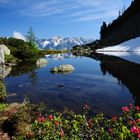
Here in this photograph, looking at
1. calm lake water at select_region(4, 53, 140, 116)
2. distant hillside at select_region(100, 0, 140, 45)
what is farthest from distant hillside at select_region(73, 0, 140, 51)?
calm lake water at select_region(4, 53, 140, 116)

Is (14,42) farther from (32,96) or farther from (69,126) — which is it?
(69,126)

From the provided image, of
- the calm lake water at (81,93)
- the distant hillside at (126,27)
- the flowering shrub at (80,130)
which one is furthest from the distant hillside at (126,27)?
the flowering shrub at (80,130)

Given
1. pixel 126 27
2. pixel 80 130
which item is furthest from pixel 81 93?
pixel 126 27

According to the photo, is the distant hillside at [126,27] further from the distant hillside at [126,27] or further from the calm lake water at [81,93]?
the calm lake water at [81,93]

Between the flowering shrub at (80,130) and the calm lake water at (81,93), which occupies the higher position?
the flowering shrub at (80,130)

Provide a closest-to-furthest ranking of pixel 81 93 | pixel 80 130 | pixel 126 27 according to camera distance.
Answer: pixel 80 130 < pixel 81 93 < pixel 126 27

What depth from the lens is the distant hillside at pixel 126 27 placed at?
15862 centimetres

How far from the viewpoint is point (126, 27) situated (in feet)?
553

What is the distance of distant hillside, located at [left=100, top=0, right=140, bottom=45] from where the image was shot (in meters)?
159

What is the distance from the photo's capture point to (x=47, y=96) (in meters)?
34.6

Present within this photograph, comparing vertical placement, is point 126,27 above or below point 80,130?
above

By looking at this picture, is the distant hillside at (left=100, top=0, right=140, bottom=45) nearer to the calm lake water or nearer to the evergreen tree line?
the evergreen tree line

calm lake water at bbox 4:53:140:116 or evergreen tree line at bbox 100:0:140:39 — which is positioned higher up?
evergreen tree line at bbox 100:0:140:39

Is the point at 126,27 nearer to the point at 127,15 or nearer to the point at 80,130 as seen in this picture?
the point at 127,15
